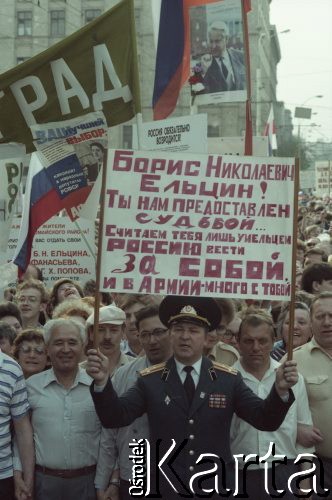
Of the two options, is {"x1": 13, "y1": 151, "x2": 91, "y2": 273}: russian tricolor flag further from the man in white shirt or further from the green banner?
the man in white shirt

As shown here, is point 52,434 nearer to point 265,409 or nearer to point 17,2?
point 265,409

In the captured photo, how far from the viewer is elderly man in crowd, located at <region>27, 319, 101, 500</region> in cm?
562

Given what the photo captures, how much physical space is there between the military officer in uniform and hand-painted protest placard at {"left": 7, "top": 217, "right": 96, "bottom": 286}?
5403 mm

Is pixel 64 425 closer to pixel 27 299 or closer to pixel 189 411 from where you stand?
pixel 189 411

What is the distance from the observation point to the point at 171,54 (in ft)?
32.6

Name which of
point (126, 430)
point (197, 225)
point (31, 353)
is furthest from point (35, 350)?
point (197, 225)

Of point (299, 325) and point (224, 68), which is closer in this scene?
point (299, 325)

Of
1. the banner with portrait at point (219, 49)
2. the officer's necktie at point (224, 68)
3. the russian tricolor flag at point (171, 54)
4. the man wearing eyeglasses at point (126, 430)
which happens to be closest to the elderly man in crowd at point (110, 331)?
the man wearing eyeglasses at point (126, 430)

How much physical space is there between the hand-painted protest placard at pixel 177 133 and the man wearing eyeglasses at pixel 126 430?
3389mm

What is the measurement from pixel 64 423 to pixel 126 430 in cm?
35

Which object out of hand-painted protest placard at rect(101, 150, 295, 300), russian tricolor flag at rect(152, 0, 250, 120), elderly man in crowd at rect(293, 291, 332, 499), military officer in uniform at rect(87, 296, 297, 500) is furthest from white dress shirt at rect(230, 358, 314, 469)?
russian tricolor flag at rect(152, 0, 250, 120)

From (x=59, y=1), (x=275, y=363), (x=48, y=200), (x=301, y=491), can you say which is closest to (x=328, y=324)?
(x=275, y=363)

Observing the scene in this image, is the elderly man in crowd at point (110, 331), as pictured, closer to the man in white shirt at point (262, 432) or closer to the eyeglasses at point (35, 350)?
the eyeglasses at point (35, 350)

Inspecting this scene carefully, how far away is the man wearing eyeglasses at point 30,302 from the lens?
921 centimetres
